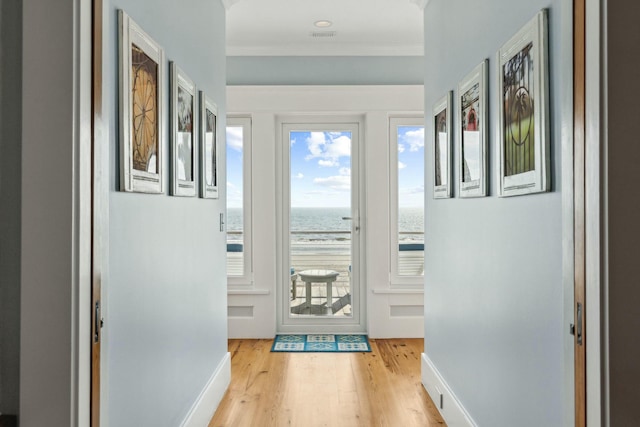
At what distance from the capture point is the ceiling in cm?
374

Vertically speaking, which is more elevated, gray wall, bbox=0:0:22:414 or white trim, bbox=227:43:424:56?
white trim, bbox=227:43:424:56

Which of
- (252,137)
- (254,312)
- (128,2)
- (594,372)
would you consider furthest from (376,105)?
(594,372)

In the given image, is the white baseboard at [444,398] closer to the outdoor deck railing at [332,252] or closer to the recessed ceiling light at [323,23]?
the outdoor deck railing at [332,252]

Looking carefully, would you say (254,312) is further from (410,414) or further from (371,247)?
(410,414)

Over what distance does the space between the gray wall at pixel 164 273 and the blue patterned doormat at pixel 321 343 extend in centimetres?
116

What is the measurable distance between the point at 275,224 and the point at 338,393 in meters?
1.84

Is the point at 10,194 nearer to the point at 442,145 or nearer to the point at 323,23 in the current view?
the point at 442,145

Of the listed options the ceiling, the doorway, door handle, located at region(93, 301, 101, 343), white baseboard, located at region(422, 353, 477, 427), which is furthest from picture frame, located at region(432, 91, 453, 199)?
door handle, located at region(93, 301, 101, 343)

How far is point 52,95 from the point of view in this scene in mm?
1054

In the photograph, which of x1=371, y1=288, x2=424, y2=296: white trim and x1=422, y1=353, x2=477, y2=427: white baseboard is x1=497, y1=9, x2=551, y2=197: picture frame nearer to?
x1=422, y1=353, x2=477, y2=427: white baseboard

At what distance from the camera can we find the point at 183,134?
2.32 meters
